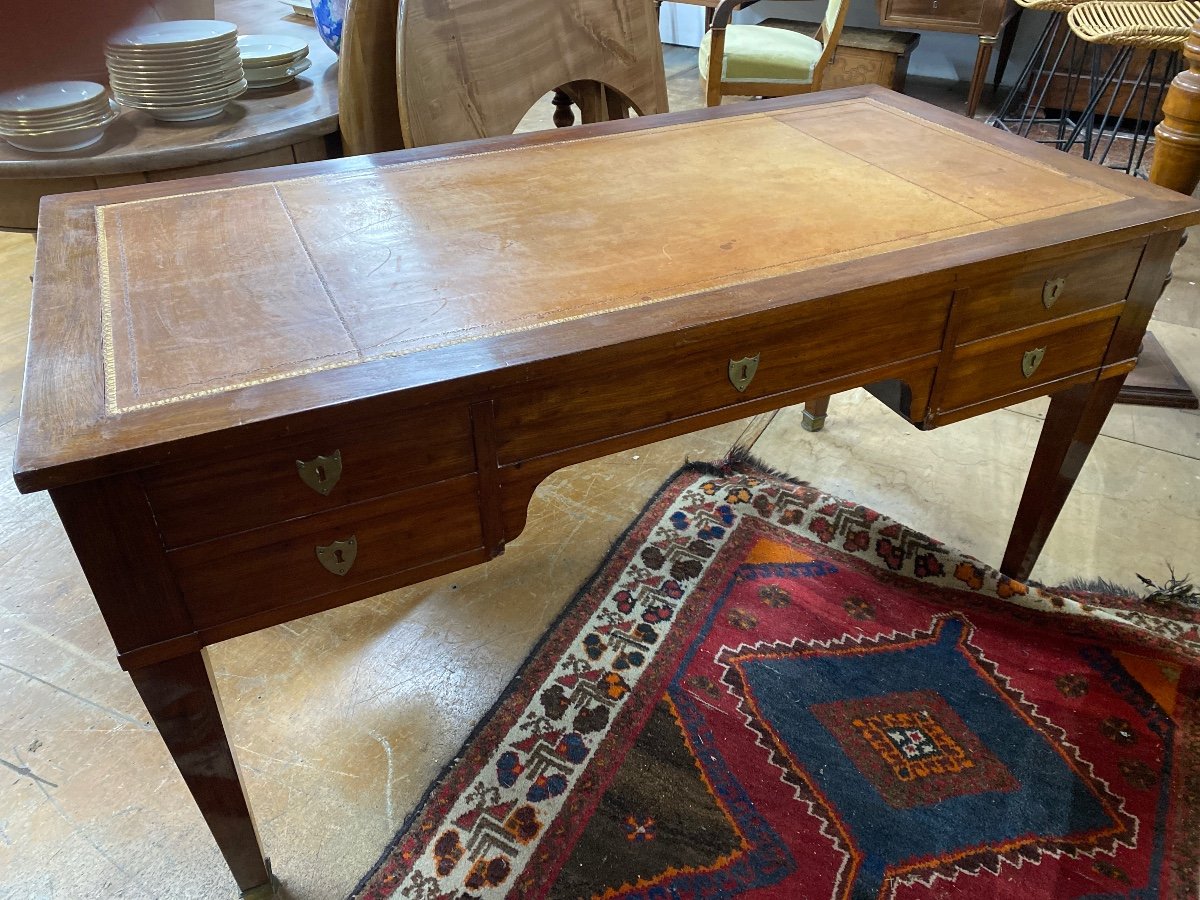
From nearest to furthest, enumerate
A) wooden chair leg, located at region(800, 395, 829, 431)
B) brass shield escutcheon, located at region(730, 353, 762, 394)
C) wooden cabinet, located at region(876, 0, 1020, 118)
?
1. brass shield escutcheon, located at region(730, 353, 762, 394)
2. wooden chair leg, located at region(800, 395, 829, 431)
3. wooden cabinet, located at region(876, 0, 1020, 118)

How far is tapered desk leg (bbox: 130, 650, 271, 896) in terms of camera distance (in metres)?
0.95

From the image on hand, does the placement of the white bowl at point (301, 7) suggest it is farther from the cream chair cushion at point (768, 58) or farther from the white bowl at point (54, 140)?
the cream chair cushion at point (768, 58)

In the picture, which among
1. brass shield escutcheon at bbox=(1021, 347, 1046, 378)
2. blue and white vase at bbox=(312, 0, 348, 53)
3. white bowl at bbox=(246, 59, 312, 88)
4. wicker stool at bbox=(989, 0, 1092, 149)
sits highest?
blue and white vase at bbox=(312, 0, 348, 53)

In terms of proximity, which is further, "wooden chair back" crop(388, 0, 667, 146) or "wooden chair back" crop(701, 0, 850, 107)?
"wooden chair back" crop(701, 0, 850, 107)

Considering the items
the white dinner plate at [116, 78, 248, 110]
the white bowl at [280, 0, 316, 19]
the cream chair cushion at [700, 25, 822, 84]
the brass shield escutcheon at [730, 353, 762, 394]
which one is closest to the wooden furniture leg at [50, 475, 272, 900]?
the brass shield escutcheon at [730, 353, 762, 394]

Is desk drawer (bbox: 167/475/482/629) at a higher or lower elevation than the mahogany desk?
lower

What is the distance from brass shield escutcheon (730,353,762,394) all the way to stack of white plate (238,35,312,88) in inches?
47.8

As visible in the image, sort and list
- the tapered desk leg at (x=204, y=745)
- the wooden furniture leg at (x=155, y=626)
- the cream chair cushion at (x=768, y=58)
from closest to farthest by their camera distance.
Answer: the wooden furniture leg at (x=155, y=626)
the tapered desk leg at (x=204, y=745)
the cream chair cushion at (x=768, y=58)

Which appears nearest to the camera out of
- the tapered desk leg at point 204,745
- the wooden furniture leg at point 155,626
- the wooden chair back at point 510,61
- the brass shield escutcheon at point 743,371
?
the wooden furniture leg at point 155,626

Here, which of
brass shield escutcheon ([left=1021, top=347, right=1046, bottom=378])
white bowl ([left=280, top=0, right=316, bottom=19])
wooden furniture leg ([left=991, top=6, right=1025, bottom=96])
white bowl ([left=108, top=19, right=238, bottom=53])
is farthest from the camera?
wooden furniture leg ([left=991, top=6, right=1025, bottom=96])

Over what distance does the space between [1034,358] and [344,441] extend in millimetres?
1011

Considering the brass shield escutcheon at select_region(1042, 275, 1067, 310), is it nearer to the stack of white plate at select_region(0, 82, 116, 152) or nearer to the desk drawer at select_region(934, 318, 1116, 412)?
the desk drawer at select_region(934, 318, 1116, 412)

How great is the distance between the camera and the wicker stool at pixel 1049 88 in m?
3.91

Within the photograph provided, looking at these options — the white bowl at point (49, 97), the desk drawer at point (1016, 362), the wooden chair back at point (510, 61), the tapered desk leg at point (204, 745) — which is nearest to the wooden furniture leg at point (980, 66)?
the wooden chair back at point (510, 61)
